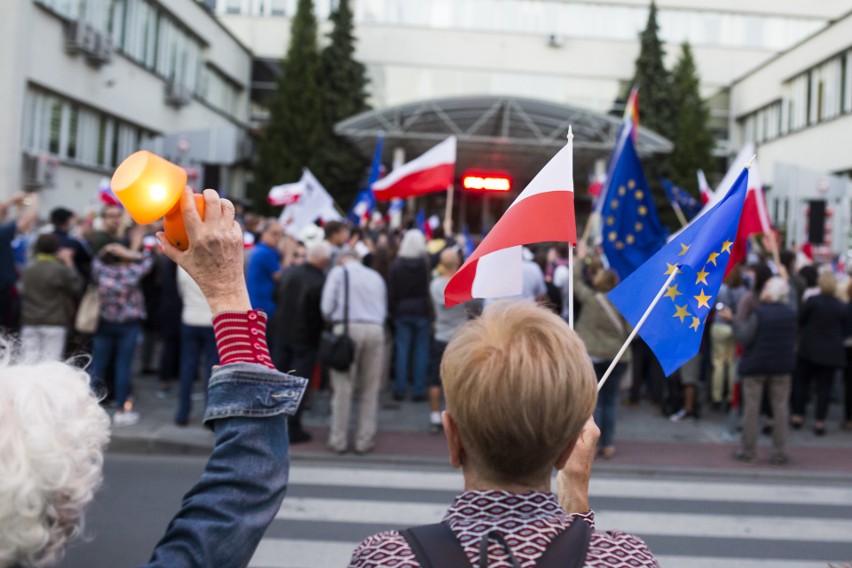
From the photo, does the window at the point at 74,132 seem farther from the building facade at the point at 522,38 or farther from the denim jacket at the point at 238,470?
the denim jacket at the point at 238,470

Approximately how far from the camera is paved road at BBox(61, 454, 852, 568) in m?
5.75

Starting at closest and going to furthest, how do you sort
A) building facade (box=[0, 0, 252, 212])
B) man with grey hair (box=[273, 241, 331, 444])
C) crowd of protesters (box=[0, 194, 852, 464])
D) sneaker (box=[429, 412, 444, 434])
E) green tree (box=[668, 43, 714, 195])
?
crowd of protesters (box=[0, 194, 852, 464])
man with grey hair (box=[273, 241, 331, 444])
sneaker (box=[429, 412, 444, 434])
building facade (box=[0, 0, 252, 212])
green tree (box=[668, 43, 714, 195])

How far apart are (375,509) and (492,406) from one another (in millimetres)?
5328

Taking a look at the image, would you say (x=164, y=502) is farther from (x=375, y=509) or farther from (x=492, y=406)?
(x=492, y=406)

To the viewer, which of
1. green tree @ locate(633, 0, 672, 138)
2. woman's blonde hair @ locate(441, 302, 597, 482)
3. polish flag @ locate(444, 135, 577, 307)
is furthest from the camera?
green tree @ locate(633, 0, 672, 138)

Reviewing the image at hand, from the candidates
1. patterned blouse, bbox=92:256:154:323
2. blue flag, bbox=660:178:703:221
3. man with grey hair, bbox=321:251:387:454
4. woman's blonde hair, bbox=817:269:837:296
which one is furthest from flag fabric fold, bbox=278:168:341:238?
woman's blonde hair, bbox=817:269:837:296

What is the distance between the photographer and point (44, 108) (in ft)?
66.4

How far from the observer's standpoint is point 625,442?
9516 mm

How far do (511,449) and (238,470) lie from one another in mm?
528

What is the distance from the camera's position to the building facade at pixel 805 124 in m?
23.1

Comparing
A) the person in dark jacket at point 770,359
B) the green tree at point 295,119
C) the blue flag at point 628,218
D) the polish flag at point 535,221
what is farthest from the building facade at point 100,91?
the polish flag at point 535,221

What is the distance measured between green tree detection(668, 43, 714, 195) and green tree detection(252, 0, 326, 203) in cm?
1453

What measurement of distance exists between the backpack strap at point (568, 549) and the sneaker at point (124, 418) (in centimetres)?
812

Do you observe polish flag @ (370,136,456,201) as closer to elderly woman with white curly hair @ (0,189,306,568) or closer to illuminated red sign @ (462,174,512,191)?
illuminated red sign @ (462,174,512,191)
